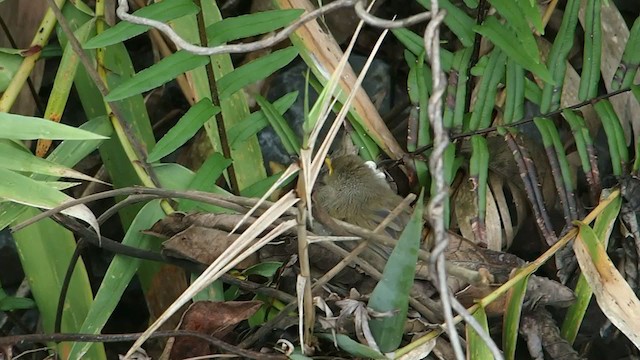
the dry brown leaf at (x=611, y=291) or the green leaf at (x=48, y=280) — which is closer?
the dry brown leaf at (x=611, y=291)

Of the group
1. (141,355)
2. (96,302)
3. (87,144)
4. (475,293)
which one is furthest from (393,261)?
(87,144)

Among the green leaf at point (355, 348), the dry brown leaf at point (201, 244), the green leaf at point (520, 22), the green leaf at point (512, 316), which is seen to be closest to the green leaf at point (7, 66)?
the dry brown leaf at point (201, 244)

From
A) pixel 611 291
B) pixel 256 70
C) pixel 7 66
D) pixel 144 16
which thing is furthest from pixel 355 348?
pixel 7 66

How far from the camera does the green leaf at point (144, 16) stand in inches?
58.7

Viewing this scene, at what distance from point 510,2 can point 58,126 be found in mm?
831

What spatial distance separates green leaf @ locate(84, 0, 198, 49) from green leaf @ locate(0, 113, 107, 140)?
0.63ft

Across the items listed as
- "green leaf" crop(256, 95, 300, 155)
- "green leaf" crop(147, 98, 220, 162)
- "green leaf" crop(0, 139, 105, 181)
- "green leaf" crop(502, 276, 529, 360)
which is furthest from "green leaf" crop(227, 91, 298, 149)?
"green leaf" crop(502, 276, 529, 360)

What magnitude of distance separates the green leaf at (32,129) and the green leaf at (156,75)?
0.59ft

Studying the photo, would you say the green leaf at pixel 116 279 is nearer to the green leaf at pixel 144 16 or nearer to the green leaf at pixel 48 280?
the green leaf at pixel 48 280

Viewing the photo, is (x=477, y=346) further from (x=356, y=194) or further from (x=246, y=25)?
(x=246, y=25)

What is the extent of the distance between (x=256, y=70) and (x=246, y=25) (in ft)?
0.32

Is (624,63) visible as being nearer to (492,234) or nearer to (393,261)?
(492,234)

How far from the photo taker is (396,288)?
134 cm

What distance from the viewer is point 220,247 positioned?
156 cm
